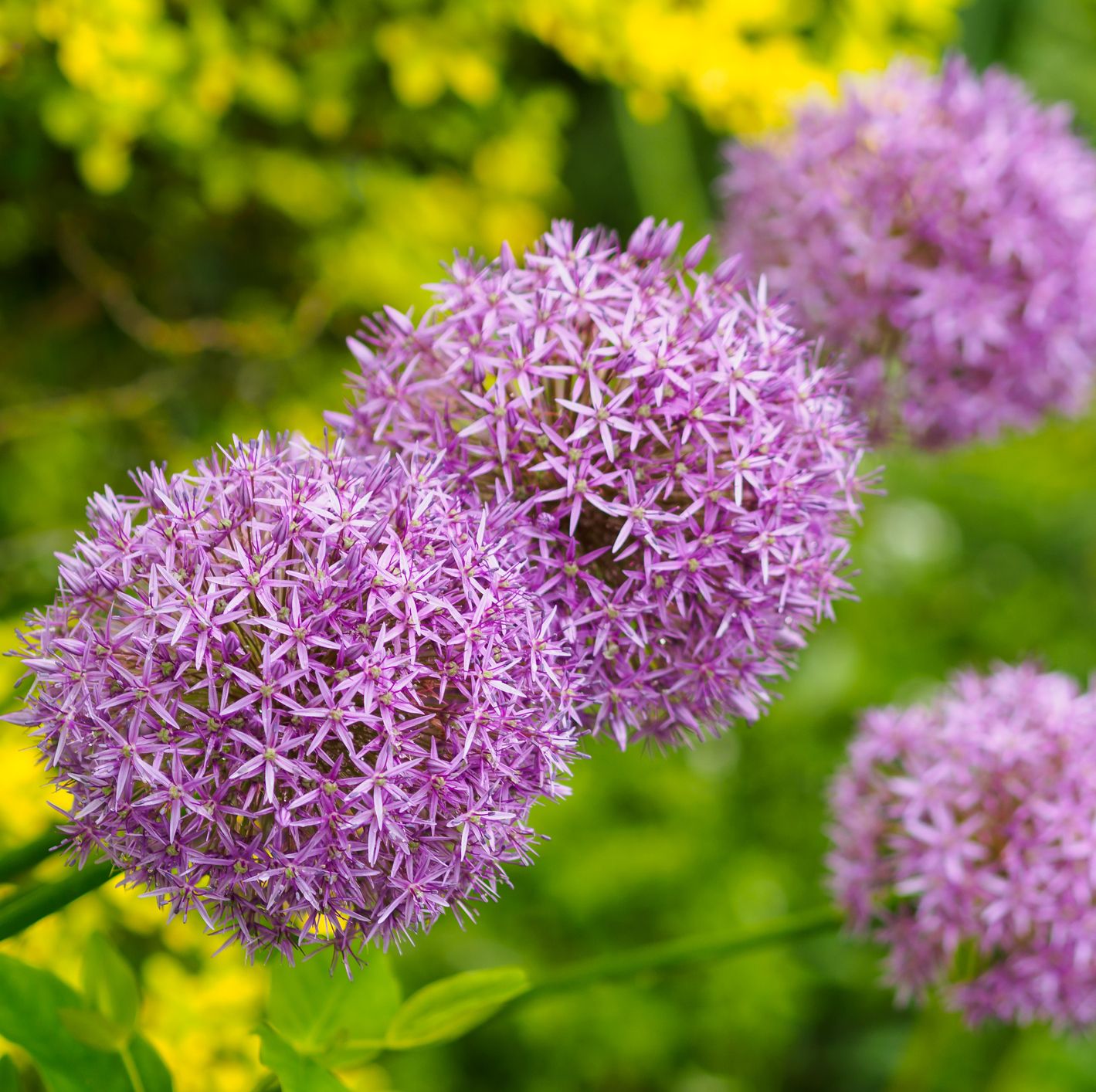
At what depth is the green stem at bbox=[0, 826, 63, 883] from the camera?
1.00 meters

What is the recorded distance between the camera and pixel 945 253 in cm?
171

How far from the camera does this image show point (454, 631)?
936mm

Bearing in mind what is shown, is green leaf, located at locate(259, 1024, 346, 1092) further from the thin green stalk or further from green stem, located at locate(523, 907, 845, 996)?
the thin green stalk

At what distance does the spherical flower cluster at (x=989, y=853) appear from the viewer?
1.40m

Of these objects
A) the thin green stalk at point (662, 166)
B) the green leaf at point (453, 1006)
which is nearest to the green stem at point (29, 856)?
the green leaf at point (453, 1006)

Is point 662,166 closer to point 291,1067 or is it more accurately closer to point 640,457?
point 640,457

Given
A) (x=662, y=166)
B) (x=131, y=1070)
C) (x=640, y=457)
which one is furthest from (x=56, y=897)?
(x=662, y=166)

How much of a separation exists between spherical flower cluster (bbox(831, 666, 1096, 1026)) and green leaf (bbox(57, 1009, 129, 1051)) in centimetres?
90

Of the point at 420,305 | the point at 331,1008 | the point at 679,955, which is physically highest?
the point at 420,305

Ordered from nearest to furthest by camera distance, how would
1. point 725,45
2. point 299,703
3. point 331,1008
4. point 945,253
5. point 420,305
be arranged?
point 299,703
point 331,1008
point 945,253
point 725,45
point 420,305

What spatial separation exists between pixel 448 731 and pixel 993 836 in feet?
2.92

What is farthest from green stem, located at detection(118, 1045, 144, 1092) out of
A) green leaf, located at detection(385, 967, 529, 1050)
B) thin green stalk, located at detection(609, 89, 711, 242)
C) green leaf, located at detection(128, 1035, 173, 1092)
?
thin green stalk, located at detection(609, 89, 711, 242)

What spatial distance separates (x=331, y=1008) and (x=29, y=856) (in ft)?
1.07

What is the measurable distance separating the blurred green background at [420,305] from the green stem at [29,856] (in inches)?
21.2
